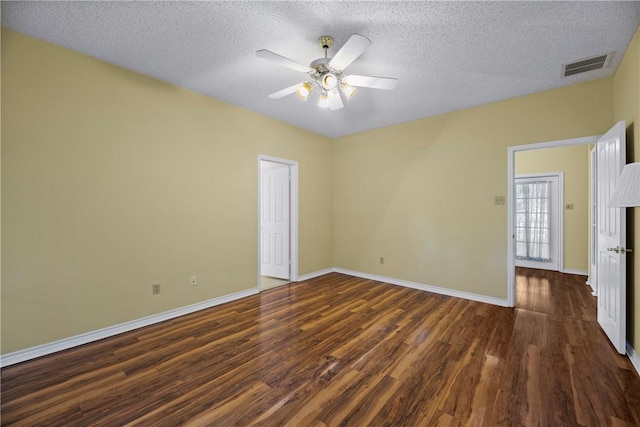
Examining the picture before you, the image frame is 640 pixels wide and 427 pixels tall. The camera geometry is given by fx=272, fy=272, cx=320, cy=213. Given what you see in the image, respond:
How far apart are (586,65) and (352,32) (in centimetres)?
247

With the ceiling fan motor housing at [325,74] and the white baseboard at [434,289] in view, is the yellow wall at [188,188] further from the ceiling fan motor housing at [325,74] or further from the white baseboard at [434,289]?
the ceiling fan motor housing at [325,74]

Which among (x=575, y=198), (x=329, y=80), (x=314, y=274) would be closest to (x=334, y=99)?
(x=329, y=80)

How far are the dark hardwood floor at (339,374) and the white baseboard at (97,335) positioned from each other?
0.28ft

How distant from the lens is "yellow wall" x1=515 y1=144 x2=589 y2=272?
5.20 m

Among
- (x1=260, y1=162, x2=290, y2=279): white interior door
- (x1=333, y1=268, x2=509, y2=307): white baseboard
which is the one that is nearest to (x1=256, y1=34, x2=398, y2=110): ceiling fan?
(x1=260, y1=162, x2=290, y2=279): white interior door

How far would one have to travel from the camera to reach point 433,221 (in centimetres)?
427

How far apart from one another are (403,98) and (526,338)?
3039 millimetres

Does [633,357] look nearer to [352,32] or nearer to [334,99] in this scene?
[334,99]

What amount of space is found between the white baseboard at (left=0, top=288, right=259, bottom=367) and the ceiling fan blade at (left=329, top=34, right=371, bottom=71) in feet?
10.3

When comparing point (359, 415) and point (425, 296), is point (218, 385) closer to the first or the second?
point (359, 415)

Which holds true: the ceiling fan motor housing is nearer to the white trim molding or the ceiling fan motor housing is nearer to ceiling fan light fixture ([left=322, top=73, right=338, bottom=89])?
ceiling fan light fixture ([left=322, top=73, right=338, bottom=89])

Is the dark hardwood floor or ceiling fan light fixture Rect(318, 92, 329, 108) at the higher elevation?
ceiling fan light fixture Rect(318, 92, 329, 108)

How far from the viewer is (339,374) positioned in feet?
6.95

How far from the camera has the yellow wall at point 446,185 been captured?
3.35 metres
